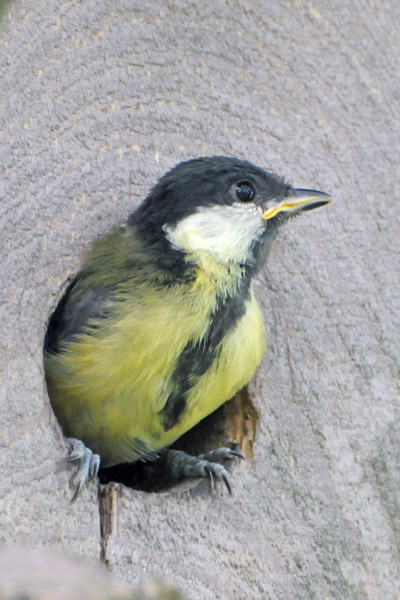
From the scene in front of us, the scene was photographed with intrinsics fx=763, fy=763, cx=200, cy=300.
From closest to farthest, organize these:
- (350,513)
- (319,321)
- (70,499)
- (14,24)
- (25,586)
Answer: (25,586) < (70,499) < (14,24) < (350,513) < (319,321)

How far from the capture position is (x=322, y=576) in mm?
1702

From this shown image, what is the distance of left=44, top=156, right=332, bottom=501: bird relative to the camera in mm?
1682

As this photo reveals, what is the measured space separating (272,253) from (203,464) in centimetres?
55

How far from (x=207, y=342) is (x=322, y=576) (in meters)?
0.58

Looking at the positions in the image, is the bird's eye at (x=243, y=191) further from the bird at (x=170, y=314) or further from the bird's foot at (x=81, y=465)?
the bird's foot at (x=81, y=465)

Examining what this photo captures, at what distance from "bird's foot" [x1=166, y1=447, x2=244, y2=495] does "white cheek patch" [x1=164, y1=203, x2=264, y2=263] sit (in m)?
0.45

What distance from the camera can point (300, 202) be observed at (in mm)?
1805

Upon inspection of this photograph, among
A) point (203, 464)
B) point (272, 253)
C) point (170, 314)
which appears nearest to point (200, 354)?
point (170, 314)

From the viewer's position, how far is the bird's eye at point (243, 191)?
1840 millimetres

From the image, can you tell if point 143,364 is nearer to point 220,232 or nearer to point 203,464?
point 203,464

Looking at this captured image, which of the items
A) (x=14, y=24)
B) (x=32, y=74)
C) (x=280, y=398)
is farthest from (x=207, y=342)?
(x=14, y=24)

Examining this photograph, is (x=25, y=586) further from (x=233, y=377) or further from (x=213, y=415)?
(x=213, y=415)

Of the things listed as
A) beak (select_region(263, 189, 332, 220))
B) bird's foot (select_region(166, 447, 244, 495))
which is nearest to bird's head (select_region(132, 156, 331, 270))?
beak (select_region(263, 189, 332, 220))

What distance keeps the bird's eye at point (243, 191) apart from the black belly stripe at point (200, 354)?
23 centimetres
